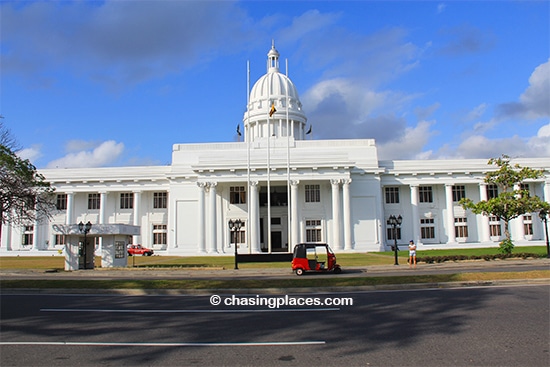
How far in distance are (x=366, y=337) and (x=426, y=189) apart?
5466 centimetres

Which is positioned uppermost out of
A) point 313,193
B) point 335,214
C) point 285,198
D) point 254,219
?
point 313,193

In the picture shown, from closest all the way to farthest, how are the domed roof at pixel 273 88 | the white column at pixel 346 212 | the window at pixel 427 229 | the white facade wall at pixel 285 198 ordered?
1. the white column at pixel 346 212
2. the white facade wall at pixel 285 198
3. the window at pixel 427 229
4. the domed roof at pixel 273 88

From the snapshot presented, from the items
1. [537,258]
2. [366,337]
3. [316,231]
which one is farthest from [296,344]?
[316,231]

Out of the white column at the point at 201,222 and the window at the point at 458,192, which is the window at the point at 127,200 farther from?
the window at the point at 458,192

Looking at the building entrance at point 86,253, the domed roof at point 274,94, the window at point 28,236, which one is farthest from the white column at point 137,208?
the building entrance at point 86,253

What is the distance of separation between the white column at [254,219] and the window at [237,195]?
4.31 meters

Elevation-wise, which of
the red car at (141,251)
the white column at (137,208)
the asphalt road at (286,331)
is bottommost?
the asphalt road at (286,331)

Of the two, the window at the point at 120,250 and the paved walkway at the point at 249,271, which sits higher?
the window at the point at 120,250

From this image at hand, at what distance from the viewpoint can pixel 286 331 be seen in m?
9.85

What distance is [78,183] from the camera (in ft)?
198

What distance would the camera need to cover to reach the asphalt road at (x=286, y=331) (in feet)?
26.0

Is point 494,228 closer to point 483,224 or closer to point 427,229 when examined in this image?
point 483,224

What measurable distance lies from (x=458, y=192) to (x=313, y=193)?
65.1 ft

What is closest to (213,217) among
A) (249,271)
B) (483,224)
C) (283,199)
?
(283,199)
